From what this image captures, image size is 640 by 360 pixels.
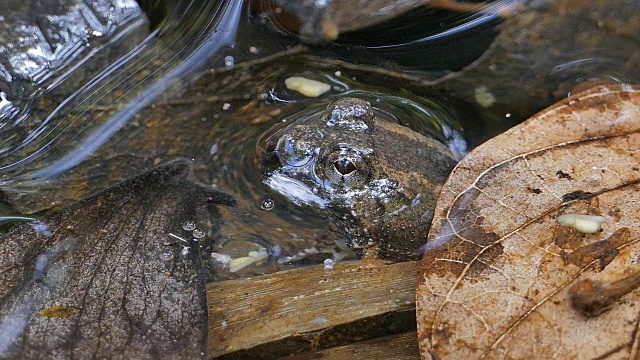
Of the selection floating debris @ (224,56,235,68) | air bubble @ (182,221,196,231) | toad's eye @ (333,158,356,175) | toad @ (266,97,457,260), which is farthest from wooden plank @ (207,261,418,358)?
floating debris @ (224,56,235,68)

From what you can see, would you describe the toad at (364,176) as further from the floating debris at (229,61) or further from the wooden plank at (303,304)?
the floating debris at (229,61)

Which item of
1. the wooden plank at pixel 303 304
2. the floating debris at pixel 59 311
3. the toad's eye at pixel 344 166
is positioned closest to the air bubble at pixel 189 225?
the wooden plank at pixel 303 304

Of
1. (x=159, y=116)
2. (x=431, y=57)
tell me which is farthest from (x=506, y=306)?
(x=159, y=116)

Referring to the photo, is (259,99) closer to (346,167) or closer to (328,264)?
(346,167)

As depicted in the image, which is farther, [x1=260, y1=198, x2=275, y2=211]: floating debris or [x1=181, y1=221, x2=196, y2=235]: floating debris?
[x1=260, y1=198, x2=275, y2=211]: floating debris

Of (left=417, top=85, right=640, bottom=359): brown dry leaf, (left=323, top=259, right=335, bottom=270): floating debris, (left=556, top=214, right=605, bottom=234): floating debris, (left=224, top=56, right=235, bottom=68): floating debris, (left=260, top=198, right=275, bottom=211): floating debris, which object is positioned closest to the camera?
(left=417, top=85, right=640, bottom=359): brown dry leaf

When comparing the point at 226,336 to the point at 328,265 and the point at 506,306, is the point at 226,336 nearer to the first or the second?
the point at 328,265

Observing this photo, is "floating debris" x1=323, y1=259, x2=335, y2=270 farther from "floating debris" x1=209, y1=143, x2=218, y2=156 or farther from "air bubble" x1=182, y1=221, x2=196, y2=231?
A: "floating debris" x1=209, y1=143, x2=218, y2=156
